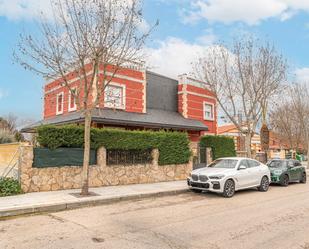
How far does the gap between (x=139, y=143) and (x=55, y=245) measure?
10.2 metres

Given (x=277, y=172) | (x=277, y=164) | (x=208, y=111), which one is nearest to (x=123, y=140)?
(x=277, y=172)

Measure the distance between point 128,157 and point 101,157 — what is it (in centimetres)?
168

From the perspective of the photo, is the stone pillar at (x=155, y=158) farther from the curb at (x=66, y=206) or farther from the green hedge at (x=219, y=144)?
→ the green hedge at (x=219, y=144)

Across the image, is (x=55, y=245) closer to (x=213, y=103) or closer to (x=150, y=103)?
(x=150, y=103)

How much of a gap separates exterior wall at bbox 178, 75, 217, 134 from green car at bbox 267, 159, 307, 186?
949 cm

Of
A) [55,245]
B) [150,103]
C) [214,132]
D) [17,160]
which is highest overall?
[150,103]

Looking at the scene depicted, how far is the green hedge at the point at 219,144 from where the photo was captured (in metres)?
20.9

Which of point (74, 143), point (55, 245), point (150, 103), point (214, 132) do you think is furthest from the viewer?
point (214, 132)

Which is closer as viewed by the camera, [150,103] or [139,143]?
[139,143]

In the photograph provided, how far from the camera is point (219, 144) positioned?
2116 cm

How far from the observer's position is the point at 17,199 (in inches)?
429

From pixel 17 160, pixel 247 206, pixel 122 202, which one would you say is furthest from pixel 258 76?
pixel 17 160

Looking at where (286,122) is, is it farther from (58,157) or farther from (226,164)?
(58,157)

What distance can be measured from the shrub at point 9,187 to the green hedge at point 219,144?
1199 cm
